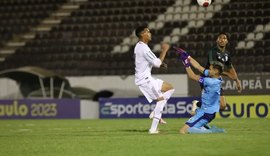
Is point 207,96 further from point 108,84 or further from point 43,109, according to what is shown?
point 108,84

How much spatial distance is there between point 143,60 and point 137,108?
31.4 ft

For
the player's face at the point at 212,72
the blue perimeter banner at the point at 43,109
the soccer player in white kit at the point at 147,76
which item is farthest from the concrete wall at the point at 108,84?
the player's face at the point at 212,72

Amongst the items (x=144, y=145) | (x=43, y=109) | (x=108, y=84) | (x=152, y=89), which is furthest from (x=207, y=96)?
(x=108, y=84)

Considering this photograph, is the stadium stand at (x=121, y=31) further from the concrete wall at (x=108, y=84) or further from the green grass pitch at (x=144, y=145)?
the green grass pitch at (x=144, y=145)

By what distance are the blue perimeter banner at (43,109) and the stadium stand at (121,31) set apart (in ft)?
9.38

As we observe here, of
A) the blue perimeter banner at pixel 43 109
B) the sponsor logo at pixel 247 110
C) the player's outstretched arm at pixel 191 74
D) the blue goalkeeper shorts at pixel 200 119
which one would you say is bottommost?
the blue perimeter banner at pixel 43 109

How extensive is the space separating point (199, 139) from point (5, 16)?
19.9 m

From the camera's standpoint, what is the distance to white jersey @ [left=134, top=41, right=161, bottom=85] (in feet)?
44.3

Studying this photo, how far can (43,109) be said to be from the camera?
24.4m

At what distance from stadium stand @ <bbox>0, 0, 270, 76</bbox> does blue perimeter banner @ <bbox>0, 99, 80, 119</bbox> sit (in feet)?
9.38

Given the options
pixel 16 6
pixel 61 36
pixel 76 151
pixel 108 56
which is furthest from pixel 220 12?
pixel 76 151

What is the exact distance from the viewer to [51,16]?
29.6m

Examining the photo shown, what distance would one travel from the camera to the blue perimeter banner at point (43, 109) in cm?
2422

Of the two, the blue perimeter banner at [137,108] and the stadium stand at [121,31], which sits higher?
the stadium stand at [121,31]
